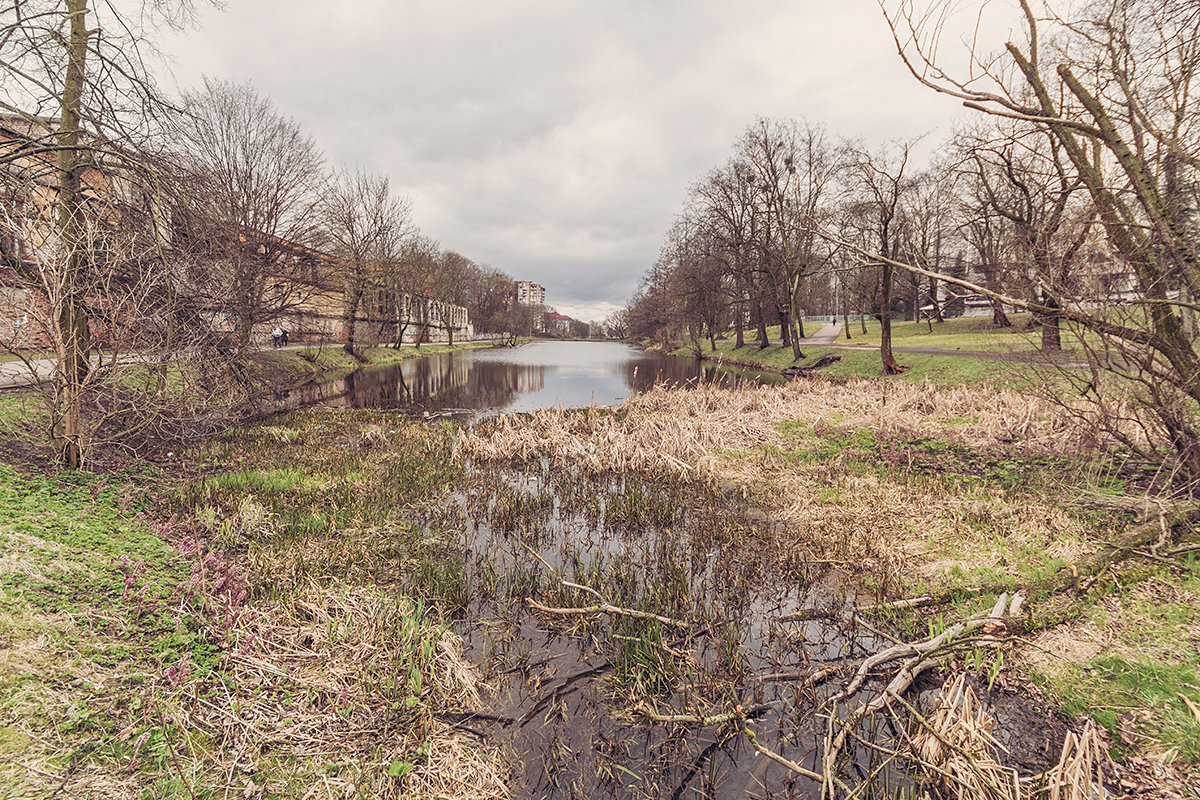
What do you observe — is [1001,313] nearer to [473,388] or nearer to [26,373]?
[26,373]

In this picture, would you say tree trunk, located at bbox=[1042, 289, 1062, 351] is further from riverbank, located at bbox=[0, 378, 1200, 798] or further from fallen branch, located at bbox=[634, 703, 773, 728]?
fallen branch, located at bbox=[634, 703, 773, 728]

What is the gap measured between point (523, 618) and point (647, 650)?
1.53 meters

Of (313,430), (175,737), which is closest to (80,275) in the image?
(313,430)

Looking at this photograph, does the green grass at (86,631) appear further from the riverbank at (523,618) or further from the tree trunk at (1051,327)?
the tree trunk at (1051,327)

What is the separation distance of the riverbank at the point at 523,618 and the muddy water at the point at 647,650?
3 cm

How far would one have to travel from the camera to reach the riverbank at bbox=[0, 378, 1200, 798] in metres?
2.93

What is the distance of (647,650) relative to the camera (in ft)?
13.4

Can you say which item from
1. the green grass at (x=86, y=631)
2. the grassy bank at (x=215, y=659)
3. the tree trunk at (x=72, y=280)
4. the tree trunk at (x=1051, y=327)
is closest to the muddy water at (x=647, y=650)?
the grassy bank at (x=215, y=659)

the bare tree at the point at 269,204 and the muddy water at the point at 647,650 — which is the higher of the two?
the bare tree at the point at 269,204

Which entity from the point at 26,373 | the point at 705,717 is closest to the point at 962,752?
the point at 705,717

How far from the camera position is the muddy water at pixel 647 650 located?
3.19 m

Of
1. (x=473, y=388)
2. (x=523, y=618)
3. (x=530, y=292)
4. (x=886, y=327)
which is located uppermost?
(x=530, y=292)

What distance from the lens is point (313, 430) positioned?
13.0 metres

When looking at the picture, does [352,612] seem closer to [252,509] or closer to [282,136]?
[252,509]
